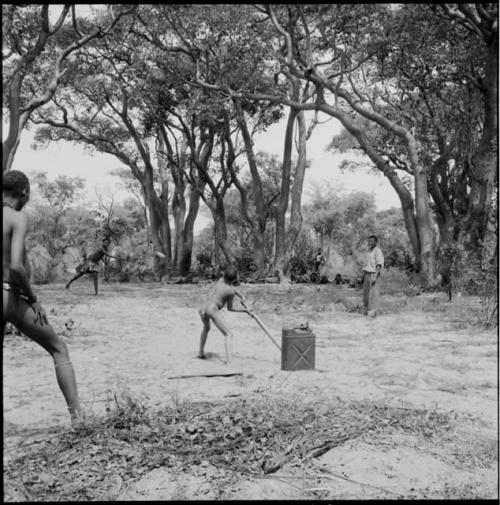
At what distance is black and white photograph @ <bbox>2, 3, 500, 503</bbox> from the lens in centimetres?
380

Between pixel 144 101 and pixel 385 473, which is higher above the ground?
pixel 144 101

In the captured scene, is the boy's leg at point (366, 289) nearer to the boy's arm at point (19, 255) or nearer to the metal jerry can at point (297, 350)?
the metal jerry can at point (297, 350)

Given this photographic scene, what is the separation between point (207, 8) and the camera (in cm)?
1944

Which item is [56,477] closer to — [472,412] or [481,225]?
[472,412]

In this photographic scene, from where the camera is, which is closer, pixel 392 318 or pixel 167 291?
pixel 392 318

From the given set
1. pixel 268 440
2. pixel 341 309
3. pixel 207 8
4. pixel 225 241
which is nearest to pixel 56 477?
pixel 268 440

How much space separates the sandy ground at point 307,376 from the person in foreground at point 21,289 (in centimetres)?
52

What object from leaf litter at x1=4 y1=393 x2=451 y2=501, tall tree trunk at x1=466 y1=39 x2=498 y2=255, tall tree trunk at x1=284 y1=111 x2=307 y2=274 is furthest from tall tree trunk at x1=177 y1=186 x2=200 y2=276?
leaf litter at x1=4 y1=393 x2=451 y2=501

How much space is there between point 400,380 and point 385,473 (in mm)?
2960

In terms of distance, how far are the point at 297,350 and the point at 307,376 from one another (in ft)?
1.26

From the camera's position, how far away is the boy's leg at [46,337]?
4.09m

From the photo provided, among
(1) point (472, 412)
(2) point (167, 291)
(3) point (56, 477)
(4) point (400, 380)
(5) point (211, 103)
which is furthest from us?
(5) point (211, 103)

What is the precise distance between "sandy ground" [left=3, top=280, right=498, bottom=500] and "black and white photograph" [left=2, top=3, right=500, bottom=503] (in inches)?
1.2

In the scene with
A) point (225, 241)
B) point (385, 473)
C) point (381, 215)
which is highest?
point (381, 215)
